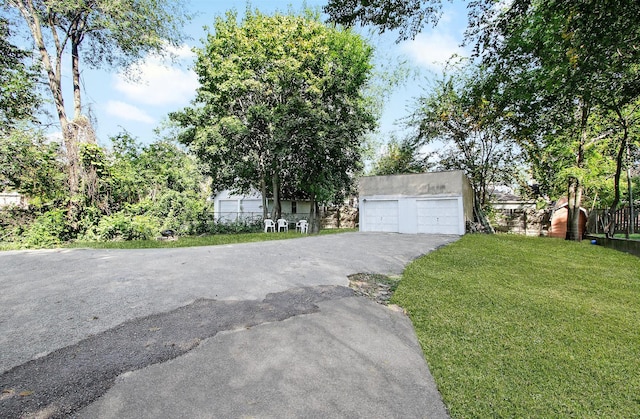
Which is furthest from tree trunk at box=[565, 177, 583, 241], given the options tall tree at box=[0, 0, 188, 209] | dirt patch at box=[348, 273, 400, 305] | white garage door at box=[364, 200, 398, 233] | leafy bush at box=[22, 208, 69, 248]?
leafy bush at box=[22, 208, 69, 248]

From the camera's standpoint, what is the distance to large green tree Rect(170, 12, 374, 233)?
45.3 feet

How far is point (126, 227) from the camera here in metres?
A: 10.8

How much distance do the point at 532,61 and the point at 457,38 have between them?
5.60ft

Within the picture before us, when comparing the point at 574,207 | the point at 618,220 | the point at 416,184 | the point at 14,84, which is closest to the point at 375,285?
the point at 416,184

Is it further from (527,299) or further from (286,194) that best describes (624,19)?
(286,194)

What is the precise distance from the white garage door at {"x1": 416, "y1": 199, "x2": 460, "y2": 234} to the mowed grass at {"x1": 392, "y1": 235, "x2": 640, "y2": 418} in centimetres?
721

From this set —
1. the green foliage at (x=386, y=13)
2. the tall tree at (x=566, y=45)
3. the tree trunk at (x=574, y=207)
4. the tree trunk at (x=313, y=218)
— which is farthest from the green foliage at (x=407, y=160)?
the green foliage at (x=386, y=13)

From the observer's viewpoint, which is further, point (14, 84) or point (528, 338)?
point (14, 84)

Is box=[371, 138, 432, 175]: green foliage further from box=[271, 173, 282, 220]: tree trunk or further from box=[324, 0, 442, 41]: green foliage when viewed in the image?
box=[324, 0, 442, 41]: green foliage

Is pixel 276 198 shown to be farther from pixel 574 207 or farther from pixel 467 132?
pixel 574 207

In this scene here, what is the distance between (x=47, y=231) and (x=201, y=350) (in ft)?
33.2

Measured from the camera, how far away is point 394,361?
2633mm

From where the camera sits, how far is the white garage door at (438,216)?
13.4m

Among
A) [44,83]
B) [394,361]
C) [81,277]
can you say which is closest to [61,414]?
[394,361]
